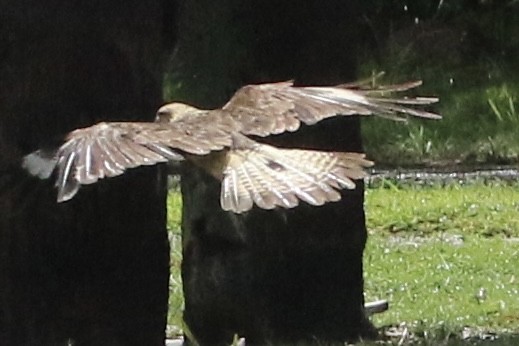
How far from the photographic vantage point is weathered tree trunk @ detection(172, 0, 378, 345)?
652 cm

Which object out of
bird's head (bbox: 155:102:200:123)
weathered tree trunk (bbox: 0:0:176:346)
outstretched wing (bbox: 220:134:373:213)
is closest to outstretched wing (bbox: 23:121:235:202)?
outstretched wing (bbox: 220:134:373:213)

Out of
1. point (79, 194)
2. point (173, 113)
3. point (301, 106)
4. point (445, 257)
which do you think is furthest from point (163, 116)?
point (445, 257)

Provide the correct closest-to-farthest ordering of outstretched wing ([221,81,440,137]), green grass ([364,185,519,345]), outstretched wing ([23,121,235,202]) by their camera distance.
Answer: outstretched wing ([23,121,235,202]), outstretched wing ([221,81,440,137]), green grass ([364,185,519,345])

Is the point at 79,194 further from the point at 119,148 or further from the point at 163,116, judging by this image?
the point at 119,148

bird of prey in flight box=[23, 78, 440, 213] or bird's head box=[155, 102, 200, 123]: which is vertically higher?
bird's head box=[155, 102, 200, 123]

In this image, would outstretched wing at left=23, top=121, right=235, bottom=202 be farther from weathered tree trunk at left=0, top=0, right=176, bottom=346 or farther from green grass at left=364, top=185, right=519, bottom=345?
green grass at left=364, top=185, right=519, bottom=345

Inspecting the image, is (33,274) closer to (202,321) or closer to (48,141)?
(48,141)

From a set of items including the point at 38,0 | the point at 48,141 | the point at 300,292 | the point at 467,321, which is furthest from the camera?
the point at 467,321

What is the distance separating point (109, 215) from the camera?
4773 mm

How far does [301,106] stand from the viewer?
4.19 m

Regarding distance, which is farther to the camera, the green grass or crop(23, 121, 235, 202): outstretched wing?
the green grass

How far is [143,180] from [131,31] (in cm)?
45

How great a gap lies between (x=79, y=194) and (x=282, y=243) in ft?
6.64

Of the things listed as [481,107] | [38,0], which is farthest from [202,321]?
[481,107]
